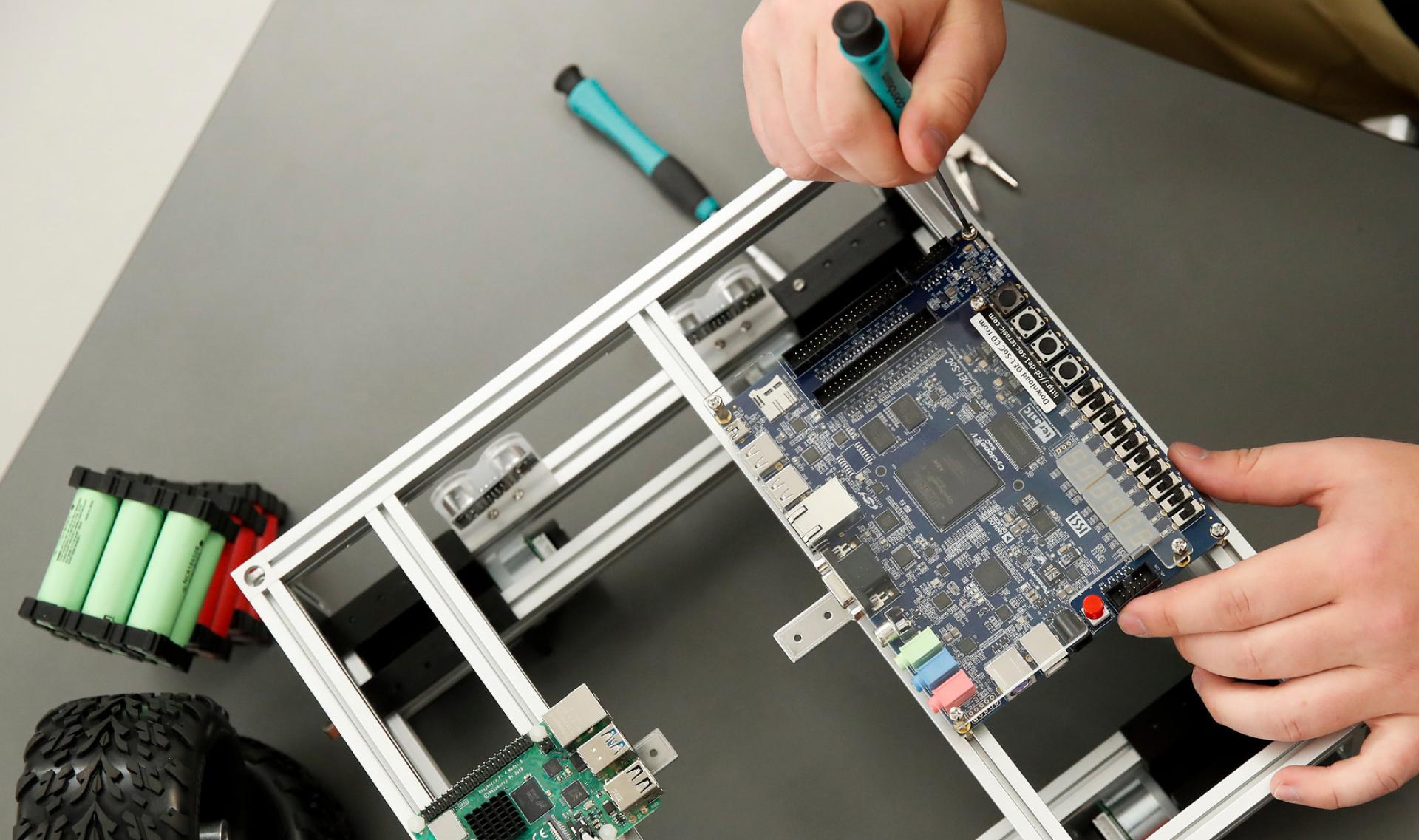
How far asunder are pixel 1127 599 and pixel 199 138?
8.34 ft

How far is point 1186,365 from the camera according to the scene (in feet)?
7.59

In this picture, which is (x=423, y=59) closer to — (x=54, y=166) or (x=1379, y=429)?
(x=54, y=166)

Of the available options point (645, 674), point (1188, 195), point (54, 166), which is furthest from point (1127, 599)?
point (54, 166)

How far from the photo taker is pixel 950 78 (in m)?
1.53

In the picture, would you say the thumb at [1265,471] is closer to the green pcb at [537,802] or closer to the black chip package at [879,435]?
the black chip package at [879,435]

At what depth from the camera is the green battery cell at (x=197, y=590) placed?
7.06 ft

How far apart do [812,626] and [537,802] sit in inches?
20.4

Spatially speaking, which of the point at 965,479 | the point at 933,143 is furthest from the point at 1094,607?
the point at 933,143

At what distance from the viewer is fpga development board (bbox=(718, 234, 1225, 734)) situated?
1607mm

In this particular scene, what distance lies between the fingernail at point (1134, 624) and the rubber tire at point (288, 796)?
1573 millimetres

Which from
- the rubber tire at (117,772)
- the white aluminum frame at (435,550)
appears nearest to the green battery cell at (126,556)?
the rubber tire at (117,772)

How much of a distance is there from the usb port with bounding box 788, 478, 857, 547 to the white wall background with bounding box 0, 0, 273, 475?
2.07 meters

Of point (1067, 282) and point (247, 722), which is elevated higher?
point (247, 722)

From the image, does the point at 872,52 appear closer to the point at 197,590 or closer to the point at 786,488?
the point at 786,488
